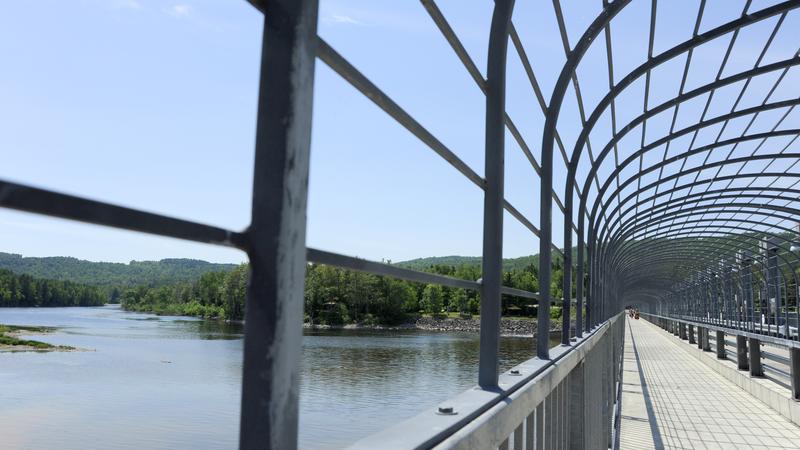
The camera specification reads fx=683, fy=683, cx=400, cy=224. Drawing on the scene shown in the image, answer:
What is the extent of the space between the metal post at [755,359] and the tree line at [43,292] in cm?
1393

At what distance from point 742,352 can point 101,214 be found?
1610 cm

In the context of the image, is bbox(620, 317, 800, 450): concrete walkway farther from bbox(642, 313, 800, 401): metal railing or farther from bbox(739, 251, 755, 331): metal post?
bbox(739, 251, 755, 331): metal post

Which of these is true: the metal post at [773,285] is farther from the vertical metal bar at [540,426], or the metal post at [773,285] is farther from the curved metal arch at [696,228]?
the vertical metal bar at [540,426]

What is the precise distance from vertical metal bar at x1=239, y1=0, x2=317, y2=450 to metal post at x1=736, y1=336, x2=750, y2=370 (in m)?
15.4

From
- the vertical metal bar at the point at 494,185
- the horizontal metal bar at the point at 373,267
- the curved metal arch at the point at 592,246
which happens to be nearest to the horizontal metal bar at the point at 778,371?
the curved metal arch at the point at 592,246

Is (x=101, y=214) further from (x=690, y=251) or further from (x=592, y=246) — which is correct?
(x=690, y=251)

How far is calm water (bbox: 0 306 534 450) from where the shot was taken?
94.0ft

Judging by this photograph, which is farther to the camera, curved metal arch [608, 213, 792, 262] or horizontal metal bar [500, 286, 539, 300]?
curved metal arch [608, 213, 792, 262]

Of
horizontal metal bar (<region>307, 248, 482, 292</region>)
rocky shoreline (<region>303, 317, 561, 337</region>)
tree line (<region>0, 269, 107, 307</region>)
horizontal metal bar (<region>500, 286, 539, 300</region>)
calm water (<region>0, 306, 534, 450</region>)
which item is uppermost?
horizontal metal bar (<region>500, 286, 539, 300</region>)

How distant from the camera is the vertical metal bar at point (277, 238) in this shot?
0.86m

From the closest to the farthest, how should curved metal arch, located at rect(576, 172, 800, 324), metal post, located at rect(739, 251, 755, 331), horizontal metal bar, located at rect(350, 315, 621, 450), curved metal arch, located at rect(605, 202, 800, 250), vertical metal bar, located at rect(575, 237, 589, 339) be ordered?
horizontal metal bar, located at rect(350, 315, 621, 450)
vertical metal bar, located at rect(575, 237, 589, 339)
curved metal arch, located at rect(576, 172, 800, 324)
curved metal arch, located at rect(605, 202, 800, 250)
metal post, located at rect(739, 251, 755, 331)

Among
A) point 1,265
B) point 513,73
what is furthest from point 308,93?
point 513,73

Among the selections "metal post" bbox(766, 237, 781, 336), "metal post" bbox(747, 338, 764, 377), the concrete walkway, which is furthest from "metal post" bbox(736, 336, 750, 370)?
"metal post" bbox(766, 237, 781, 336)

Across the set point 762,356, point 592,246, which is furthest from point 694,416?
point 592,246
